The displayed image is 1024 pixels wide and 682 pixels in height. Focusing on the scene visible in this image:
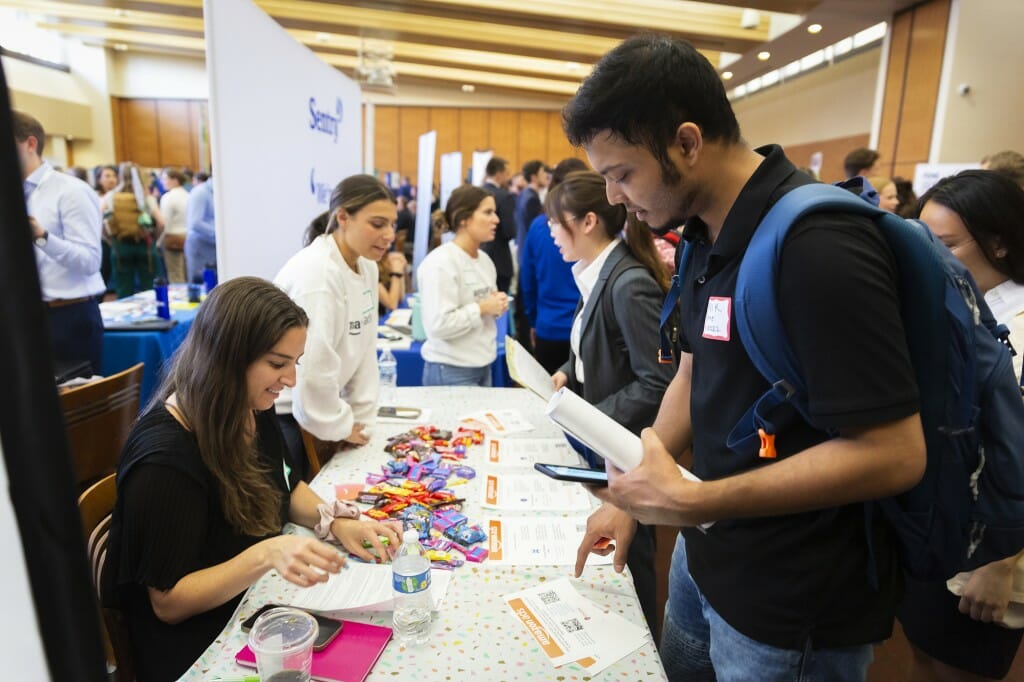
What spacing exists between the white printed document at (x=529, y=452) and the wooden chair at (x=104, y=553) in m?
0.94

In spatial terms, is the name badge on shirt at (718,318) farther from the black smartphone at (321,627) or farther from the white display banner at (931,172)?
the white display banner at (931,172)

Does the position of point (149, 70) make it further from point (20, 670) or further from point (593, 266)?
point (20, 670)

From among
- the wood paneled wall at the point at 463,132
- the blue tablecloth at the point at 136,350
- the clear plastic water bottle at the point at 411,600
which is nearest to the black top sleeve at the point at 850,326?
the clear plastic water bottle at the point at 411,600

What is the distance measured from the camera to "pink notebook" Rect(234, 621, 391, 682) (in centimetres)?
99

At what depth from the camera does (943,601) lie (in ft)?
4.59

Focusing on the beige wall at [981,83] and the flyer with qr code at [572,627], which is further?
the beige wall at [981,83]

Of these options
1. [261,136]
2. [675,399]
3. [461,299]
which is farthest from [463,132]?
[675,399]

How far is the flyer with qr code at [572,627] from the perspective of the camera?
105 cm

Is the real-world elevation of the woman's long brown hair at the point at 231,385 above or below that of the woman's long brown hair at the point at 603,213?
below

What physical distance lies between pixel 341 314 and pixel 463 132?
1241 centimetres

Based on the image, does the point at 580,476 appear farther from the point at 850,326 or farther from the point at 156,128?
the point at 156,128

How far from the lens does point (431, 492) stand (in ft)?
5.23

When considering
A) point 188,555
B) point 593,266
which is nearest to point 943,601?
point 593,266

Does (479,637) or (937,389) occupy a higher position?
(937,389)
